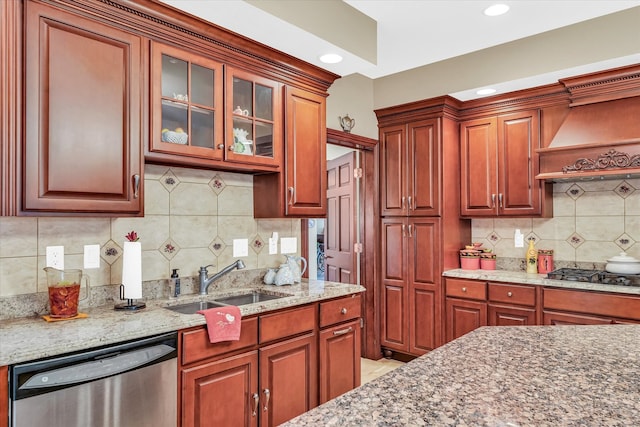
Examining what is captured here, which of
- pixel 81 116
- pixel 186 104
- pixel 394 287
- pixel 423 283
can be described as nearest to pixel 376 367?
pixel 394 287

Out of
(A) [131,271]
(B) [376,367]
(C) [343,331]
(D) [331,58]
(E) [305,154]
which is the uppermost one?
(D) [331,58]

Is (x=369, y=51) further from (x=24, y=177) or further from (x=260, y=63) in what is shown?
(x=24, y=177)

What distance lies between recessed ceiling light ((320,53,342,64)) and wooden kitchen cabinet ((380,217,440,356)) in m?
1.76

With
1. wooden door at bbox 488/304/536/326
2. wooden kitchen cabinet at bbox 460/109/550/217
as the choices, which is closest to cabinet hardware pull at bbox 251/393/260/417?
wooden door at bbox 488/304/536/326

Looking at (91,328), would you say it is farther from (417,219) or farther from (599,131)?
(599,131)

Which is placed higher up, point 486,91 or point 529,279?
point 486,91

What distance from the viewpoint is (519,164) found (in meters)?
3.69

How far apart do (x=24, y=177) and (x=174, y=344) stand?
957 millimetres

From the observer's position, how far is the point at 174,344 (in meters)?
1.94

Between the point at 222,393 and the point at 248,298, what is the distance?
2.52ft

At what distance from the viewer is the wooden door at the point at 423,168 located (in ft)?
12.8

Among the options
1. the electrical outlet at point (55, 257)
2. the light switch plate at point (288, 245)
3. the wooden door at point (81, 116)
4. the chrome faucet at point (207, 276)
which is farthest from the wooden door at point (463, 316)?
the electrical outlet at point (55, 257)

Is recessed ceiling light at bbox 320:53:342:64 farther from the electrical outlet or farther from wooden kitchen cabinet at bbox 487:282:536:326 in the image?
wooden kitchen cabinet at bbox 487:282:536:326

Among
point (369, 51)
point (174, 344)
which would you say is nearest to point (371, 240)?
point (369, 51)
